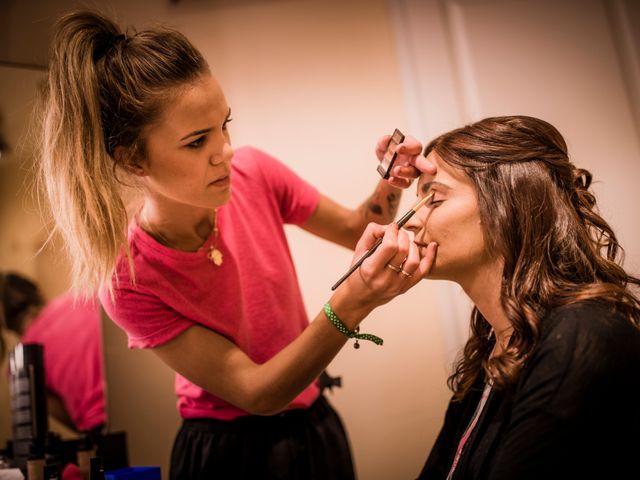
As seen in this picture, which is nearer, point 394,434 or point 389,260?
point 389,260

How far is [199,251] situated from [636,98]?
1.20 metres

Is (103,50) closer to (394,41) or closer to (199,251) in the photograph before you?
(199,251)

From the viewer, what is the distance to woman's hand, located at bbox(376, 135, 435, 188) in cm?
130

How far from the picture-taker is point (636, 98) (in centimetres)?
161

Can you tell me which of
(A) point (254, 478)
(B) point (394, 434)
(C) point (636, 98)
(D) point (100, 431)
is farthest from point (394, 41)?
(D) point (100, 431)

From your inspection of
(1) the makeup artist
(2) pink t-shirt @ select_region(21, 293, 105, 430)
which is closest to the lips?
(1) the makeup artist

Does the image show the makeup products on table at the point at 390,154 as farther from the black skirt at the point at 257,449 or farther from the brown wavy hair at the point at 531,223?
the black skirt at the point at 257,449

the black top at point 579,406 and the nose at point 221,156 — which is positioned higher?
the nose at point 221,156

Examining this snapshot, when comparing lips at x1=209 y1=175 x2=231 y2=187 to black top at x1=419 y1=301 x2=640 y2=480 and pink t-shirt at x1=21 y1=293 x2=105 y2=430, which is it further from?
pink t-shirt at x1=21 y1=293 x2=105 y2=430

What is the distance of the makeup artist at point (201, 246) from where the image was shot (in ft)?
4.21

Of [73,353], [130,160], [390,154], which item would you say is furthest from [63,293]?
[390,154]

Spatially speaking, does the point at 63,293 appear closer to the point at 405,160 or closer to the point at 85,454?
the point at 85,454

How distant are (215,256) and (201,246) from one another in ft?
0.15

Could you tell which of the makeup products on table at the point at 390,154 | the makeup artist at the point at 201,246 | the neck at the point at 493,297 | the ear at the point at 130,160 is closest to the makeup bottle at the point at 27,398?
the makeup artist at the point at 201,246
